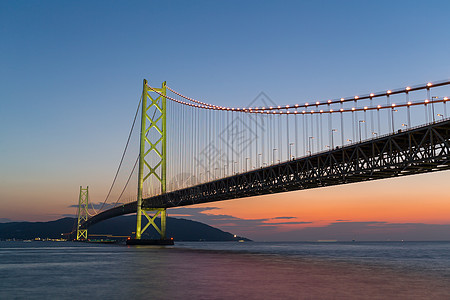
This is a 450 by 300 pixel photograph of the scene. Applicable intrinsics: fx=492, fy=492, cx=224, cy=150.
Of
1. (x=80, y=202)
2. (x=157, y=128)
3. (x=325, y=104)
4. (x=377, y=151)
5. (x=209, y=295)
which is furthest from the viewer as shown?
(x=80, y=202)

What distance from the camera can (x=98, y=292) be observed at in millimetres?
18047

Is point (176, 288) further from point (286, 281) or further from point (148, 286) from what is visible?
point (286, 281)

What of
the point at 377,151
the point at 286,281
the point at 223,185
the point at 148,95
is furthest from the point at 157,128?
the point at 286,281

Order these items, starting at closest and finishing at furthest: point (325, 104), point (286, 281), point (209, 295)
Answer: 1. point (209, 295)
2. point (286, 281)
3. point (325, 104)

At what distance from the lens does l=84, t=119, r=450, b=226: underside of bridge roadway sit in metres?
30.9

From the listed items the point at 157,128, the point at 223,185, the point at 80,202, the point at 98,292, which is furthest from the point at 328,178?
the point at 80,202

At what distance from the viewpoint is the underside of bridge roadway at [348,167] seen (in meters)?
30.9

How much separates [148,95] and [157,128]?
6.39 metres

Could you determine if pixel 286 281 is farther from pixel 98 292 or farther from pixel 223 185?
pixel 223 185

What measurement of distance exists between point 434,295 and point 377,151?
19001 millimetres

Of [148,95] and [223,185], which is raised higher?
[148,95]

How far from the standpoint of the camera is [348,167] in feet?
127

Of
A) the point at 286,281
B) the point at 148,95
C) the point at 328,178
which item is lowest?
the point at 286,281

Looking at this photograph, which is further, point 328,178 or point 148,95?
point 148,95
